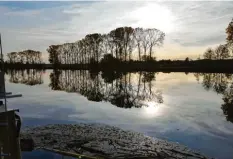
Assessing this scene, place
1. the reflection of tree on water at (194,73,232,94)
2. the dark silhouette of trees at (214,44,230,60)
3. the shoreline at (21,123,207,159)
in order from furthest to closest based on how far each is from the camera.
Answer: the dark silhouette of trees at (214,44,230,60) < the reflection of tree on water at (194,73,232,94) < the shoreline at (21,123,207,159)

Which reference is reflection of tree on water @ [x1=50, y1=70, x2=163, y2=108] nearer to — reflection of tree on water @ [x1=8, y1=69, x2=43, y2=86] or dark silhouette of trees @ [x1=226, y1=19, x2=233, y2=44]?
reflection of tree on water @ [x1=8, y1=69, x2=43, y2=86]

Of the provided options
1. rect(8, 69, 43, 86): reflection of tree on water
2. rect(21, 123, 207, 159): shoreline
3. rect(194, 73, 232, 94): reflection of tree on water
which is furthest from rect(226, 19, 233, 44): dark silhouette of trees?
rect(21, 123, 207, 159): shoreline

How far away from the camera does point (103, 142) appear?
41.9ft

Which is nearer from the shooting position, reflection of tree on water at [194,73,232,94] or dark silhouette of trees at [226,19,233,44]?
reflection of tree on water at [194,73,232,94]

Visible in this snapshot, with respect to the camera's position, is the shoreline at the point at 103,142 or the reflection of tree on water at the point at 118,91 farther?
the reflection of tree on water at the point at 118,91

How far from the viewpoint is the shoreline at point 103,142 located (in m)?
11.2

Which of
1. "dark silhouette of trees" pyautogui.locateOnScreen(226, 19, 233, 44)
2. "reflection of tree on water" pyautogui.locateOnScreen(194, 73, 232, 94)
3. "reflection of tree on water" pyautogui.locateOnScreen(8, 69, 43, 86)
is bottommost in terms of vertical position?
"reflection of tree on water" pyautogui.locateOnScreen(8, 69, 43, 86)

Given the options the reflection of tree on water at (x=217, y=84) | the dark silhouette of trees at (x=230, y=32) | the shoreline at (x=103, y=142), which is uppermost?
the dark silhouette of trees at (x=230, y=32)

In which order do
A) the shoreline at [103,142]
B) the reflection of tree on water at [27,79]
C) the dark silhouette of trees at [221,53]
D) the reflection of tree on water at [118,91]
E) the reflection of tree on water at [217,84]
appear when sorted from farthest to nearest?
the dark silhouette of trees at [221,53] → the reflection of tree on water at [27,79] → the reflection of tree on water at [217,84] → the reflection of tree on water at [118,91] → the shoreline at [103,142]

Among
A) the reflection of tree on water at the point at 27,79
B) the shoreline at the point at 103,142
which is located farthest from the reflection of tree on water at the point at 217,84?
the reflection of tree on water at the point at 27,79

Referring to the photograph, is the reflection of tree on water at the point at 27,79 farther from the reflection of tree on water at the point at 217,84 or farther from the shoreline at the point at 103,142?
the shoreline at the point at 103,142

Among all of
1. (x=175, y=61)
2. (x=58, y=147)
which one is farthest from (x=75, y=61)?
(x=58, y=147)

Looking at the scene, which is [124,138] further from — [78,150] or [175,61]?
[175,61]

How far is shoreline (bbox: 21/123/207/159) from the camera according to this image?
1118 cm
